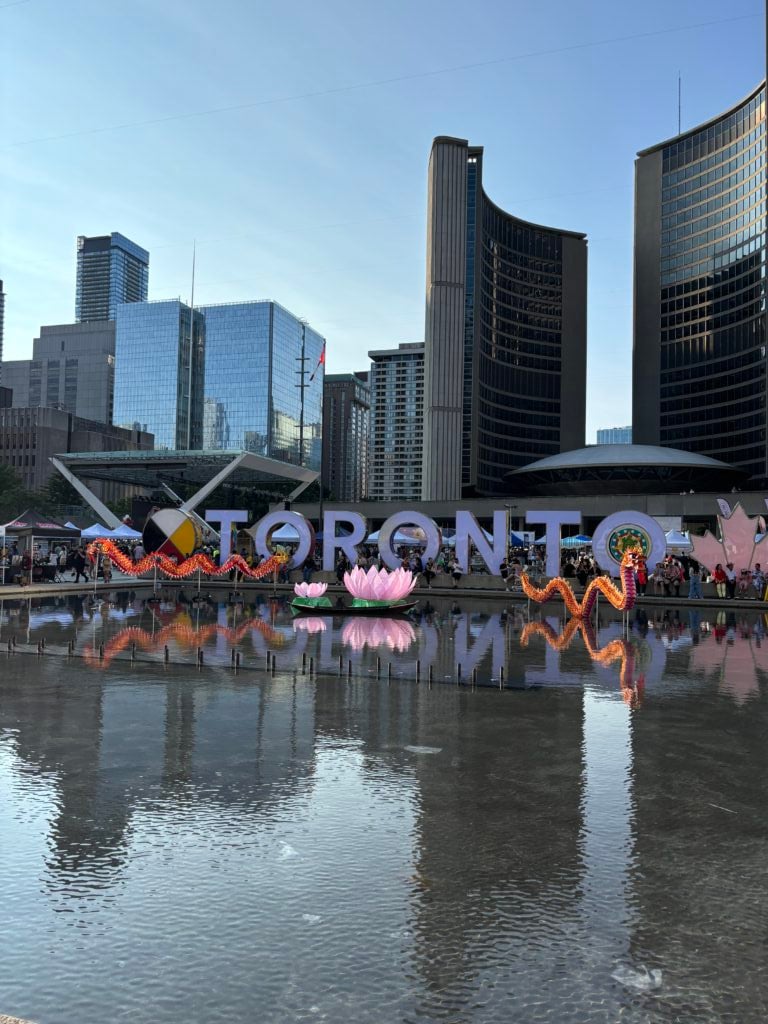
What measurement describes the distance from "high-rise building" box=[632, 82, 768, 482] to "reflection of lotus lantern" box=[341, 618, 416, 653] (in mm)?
108302

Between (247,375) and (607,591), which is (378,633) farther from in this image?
(247,375)

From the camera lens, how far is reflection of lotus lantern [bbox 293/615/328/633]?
83.9ft

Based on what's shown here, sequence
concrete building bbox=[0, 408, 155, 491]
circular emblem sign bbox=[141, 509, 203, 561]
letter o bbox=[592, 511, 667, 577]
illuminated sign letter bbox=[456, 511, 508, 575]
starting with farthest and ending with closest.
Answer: concrete building bbox=[0, 408, 155, 491]
illuminated sign letter bbox=[456, 511, 508, 575]
letter o bbox=[592, 511, 667, 577]
circular emblem sign bbox=[141, 509, 203, 561]

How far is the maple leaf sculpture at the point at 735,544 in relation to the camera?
129 feet

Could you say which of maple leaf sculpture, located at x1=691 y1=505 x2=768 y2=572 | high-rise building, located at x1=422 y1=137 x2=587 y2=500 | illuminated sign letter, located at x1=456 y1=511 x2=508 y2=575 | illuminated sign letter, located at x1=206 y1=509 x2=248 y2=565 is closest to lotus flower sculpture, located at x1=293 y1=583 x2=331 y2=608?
illuminated sign letter, located at x1=456 y1=511 x2=508 y2=575

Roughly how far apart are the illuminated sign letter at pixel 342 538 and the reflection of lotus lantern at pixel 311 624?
1312 cm

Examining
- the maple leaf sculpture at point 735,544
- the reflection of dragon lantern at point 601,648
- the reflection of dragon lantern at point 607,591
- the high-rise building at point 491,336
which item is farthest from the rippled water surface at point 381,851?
the high-rise building at point 491,336

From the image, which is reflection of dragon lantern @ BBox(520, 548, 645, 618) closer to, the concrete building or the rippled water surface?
the rippled water surface

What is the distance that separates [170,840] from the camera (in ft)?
24.9

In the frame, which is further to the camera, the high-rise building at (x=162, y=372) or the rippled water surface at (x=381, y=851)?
the high-rise building at (x=162, y=372)

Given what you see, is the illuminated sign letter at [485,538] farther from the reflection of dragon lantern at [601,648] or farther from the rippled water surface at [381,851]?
the rippled water surface at [381,851]

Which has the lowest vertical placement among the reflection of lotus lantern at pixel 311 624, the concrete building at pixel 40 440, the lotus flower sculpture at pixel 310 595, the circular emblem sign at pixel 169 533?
the reflection of lotus lantern at pixel 311 624

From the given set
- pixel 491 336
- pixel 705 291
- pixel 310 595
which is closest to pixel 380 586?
pixel 310 595

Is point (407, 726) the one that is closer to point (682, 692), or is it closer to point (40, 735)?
point (40, 735)
